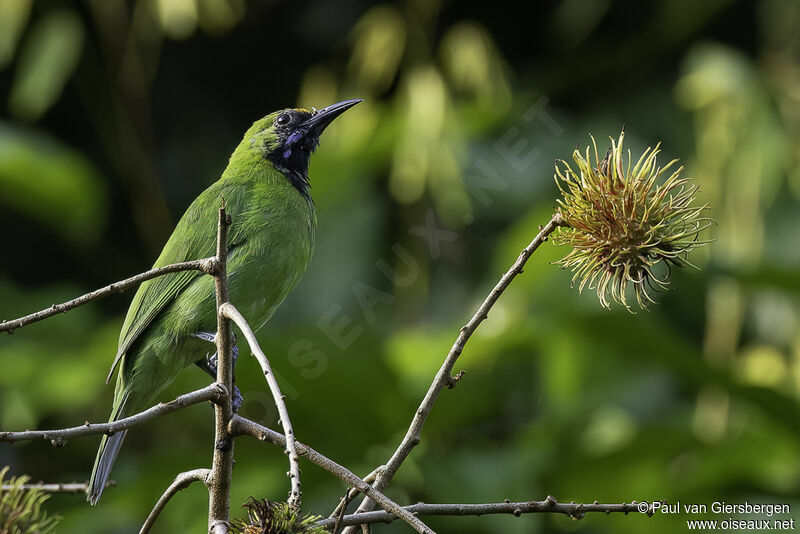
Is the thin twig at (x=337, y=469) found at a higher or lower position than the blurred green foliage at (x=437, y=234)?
lower

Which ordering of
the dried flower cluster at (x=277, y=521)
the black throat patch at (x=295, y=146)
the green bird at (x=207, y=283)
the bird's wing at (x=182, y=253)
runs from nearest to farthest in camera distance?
1. the dried flower cluster at (x=277, y=521)
2. the green bird at (x=207, y=283)
3. the bird's wing at (x=182, y=253)
4. the black throat patch at (x=295, y=146)

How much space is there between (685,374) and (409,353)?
1.53m

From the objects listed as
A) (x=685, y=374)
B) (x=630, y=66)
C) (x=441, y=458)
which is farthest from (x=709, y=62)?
(x=441, y=458)

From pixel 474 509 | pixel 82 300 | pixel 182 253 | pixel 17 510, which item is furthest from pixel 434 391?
pixel 182 253

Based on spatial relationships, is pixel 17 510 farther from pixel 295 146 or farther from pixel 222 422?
pixel 295 146

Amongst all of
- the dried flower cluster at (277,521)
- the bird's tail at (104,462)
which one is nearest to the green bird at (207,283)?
the bird's tail at (104,462)

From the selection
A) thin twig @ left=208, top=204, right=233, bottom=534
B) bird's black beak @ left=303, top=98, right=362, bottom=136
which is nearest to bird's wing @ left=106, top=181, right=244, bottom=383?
bird's black beak @ left=303, top=98, right=362, bottom=136

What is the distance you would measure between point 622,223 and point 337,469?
759mm

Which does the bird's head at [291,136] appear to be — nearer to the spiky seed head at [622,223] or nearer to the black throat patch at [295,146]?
the black throat patch at [295,146]

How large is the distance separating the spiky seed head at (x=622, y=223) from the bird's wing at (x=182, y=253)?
1219mm

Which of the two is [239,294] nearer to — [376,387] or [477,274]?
[376,387]

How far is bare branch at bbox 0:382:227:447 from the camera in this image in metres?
1.29

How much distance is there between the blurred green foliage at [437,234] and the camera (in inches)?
190

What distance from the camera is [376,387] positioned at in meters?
4.70
